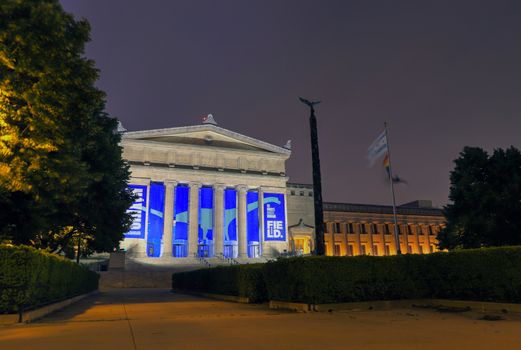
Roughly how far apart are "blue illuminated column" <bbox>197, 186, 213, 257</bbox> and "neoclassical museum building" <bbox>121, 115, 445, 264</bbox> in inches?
6.0

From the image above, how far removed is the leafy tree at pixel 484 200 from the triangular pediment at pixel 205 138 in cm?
3784

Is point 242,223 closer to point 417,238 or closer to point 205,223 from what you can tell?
point 205,223

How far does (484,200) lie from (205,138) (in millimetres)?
45086

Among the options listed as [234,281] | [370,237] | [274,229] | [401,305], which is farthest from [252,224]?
Answer: [401,305]

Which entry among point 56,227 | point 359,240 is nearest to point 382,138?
point 56,227

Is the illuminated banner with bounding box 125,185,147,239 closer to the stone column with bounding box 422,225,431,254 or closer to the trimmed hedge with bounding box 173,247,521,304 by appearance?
the trimmed hedge with bounding box 173,247,521,304

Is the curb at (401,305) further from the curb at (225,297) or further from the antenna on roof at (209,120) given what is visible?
the antenna on roof at (209,120)

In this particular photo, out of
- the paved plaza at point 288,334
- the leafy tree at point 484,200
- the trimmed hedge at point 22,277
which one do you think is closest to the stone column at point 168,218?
the leafy tree at point 484,200

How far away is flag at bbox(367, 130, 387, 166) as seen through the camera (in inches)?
1206

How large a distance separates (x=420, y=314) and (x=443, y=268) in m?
3.97

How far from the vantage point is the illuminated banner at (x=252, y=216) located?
66812 millimetres

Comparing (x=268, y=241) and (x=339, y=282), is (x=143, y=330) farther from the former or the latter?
(x=268, y=241)

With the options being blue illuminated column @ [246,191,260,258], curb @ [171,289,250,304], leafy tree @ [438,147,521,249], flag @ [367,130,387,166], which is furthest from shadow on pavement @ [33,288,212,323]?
blue illuminated column @ [246,191,260,258]

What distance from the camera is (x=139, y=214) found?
59625 mm
